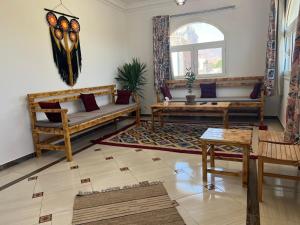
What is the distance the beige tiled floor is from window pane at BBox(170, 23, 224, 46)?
3.46 metres

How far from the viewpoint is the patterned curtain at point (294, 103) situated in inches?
84.3

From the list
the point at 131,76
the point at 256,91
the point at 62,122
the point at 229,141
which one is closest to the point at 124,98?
the point at 131,76

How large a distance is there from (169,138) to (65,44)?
2558 millimetres

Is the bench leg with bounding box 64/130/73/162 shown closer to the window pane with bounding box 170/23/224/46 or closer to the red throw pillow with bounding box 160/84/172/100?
the red throw pillow with bounding box 160/84/172/100

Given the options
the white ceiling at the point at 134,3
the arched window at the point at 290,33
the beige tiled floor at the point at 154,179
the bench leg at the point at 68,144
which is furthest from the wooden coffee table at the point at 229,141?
the white ceiling at the point at 134,3

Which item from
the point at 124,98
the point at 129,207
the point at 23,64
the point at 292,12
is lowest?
the point at 129,207

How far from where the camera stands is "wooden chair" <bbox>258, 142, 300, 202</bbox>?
185 cm

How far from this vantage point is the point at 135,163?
9.99ft

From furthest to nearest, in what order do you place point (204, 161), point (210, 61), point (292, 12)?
point (210, 61)
point (292, 12)
point (204, 161)

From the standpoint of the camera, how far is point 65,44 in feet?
13.9

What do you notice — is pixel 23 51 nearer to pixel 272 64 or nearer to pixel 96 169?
pixel 96 169

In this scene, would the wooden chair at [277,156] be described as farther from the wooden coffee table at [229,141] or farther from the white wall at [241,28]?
the white wall at [241,28]

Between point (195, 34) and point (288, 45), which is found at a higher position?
point (195, 34)

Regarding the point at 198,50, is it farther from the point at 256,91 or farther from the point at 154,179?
the point at 154,179
